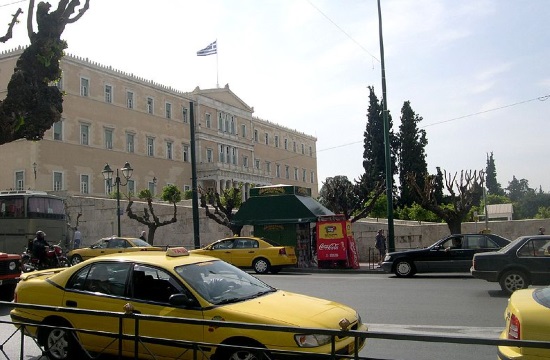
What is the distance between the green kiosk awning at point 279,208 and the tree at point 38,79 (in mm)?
12200

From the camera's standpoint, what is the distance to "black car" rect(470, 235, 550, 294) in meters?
13.8

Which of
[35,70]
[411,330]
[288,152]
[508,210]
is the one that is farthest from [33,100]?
[288,152]

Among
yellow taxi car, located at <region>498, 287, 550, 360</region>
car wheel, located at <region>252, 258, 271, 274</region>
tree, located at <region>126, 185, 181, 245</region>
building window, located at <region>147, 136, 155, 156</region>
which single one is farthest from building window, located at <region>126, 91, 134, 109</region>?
yellow taxi car, located at <region>498, 287, 550, 360</region>

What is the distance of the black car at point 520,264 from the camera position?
13.8 meters

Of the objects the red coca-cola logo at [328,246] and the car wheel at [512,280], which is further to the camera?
the red coca-cola logo at [328,246]

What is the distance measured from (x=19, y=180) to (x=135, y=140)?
14728mm

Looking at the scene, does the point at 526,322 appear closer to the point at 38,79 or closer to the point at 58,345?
the point at 58,345

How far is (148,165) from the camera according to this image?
66.0 meters

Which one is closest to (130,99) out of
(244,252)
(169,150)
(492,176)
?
(169,150)

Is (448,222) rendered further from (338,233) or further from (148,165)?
(148,165)

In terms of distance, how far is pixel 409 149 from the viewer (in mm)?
53969

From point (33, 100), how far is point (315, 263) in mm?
14406

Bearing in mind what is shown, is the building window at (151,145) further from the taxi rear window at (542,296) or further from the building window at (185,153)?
the taxi rear window at (542,296)

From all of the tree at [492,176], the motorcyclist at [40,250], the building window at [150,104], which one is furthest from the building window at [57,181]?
the tree at [492,176]
